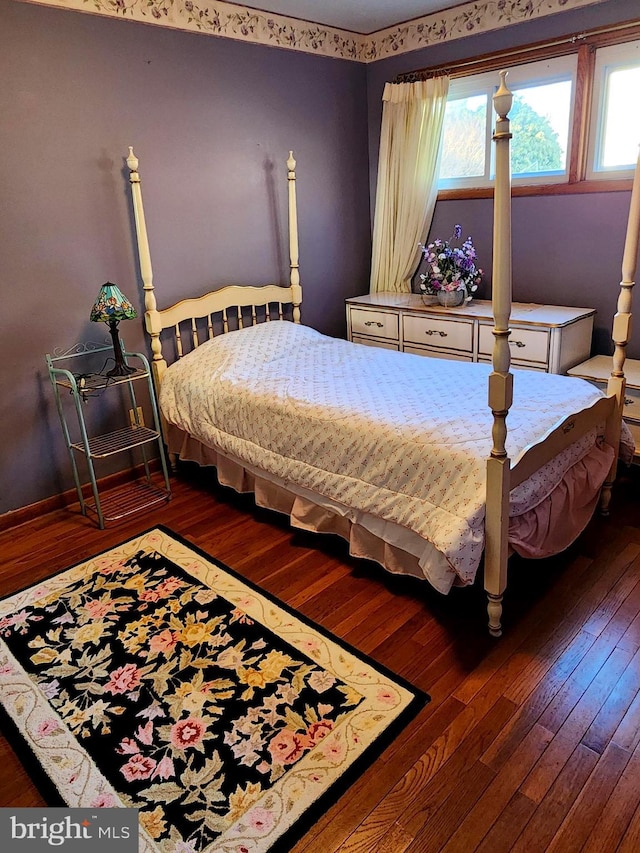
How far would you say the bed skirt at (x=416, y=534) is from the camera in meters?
2.10

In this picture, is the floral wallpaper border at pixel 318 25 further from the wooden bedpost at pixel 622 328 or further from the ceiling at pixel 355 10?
the wooden bedpost at pixel 622 328

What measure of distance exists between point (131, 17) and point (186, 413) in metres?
2.04

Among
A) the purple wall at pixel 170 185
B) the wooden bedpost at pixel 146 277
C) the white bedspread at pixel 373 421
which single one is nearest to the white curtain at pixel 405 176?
the purple wall at pixel 170 185

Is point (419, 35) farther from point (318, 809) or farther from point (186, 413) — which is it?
point (318, 809)

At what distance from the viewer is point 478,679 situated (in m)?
1.89

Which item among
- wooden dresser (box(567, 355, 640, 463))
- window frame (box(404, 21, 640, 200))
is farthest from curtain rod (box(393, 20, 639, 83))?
wooden dresser (box(567, 355, 640, 463))

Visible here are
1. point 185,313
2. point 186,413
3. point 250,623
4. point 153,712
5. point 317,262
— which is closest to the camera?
point 153,712

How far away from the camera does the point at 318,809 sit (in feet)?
4.93

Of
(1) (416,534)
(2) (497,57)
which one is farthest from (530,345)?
(2) (497,57)

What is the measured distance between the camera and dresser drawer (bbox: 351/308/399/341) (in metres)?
3.95

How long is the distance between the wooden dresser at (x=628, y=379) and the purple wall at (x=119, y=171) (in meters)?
2.03

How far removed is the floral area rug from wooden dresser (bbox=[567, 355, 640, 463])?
1898 mm

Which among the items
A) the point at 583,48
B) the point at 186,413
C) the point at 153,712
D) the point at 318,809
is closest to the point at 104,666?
the point at 153,712

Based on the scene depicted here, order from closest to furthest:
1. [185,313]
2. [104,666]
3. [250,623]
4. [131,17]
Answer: [104,666]
[250,623]
[131,17]
[185,313]
